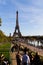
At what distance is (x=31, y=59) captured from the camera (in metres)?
16.2

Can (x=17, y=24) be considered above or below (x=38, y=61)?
below

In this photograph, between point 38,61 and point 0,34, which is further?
point 0,34

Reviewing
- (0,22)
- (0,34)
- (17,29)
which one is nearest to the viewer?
(0,22)

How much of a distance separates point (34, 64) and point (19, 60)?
145cm

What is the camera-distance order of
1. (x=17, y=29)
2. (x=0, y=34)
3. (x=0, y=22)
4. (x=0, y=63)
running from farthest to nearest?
(x=17, y=29)
(x=0, y=34)
(x=0, y=22)
(x=0, y=63)

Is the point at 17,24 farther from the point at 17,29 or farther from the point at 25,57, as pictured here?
the point at 25,57

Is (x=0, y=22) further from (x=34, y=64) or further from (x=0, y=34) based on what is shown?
(x=34, y=64)

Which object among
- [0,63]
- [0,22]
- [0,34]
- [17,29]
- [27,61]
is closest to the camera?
[27,61]

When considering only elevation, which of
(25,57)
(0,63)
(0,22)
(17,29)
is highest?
(25,57)

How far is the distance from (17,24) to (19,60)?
108m

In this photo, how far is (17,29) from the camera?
123 m

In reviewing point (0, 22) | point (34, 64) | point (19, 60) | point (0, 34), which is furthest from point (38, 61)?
point (0, 34)

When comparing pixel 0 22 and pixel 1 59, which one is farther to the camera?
pixel 0 22

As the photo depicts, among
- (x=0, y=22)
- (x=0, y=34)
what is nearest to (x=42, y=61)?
(x=0, y=22)
